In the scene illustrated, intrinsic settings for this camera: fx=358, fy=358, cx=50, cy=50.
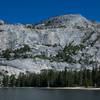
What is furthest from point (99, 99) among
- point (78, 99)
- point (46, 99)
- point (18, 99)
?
point (18, 99)

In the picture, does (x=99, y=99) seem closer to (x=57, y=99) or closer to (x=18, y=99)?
(x=57, y=99)

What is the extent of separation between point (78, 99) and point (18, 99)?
750 inches

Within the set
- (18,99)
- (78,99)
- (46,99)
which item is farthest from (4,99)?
(78,99)

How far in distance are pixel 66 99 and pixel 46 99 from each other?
6677 millimetres

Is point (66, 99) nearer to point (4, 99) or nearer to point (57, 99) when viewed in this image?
point (57, 99)

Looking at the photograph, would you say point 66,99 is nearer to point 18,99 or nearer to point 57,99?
point 57,99

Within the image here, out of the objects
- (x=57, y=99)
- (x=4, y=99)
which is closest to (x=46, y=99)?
(x=57, y=99)

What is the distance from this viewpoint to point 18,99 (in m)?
114

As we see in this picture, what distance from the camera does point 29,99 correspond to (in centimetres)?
11494

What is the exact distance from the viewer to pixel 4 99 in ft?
372

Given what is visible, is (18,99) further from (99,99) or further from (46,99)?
(99,99)

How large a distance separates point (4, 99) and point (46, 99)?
43.7 ft

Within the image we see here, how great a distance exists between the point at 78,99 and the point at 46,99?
10164 mm

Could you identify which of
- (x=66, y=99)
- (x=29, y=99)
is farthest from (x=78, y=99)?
(x=29, y=99)
